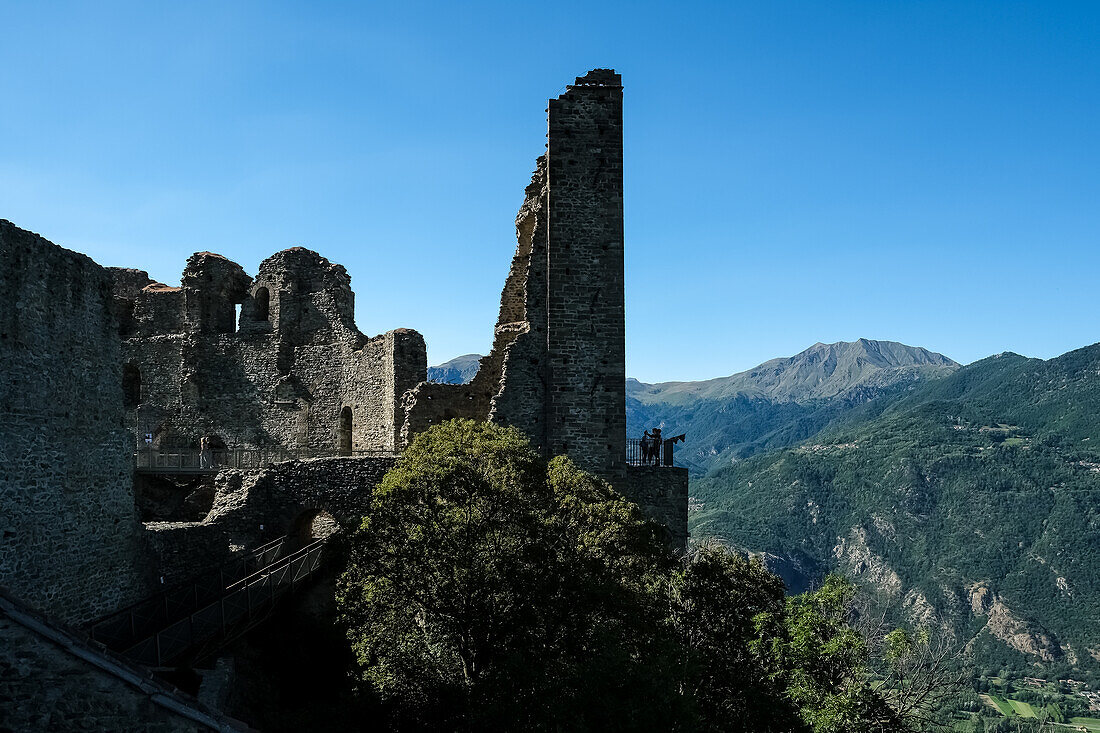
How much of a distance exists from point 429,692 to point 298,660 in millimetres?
5884

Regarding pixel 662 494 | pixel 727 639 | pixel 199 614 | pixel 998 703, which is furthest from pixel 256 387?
pixel 998 703

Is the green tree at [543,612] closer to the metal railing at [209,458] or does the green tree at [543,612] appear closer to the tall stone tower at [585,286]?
the tall stone tower at [585,286]

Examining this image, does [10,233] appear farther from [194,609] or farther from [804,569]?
[804,569]

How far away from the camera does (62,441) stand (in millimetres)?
18812

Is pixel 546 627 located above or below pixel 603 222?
below

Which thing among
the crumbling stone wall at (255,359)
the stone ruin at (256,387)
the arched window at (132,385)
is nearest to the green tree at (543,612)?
the stone ruin at (256,387)

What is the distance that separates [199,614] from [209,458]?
47.6ft

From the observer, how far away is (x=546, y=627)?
18.5m

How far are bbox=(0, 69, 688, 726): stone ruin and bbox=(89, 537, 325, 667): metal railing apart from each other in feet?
2.35

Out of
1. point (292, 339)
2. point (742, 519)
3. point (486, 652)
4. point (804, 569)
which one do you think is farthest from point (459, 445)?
point (742, 519)

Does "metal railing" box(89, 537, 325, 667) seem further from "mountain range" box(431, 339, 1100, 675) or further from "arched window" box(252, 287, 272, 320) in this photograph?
"mountain range" box(431, 339, 1100, 675)

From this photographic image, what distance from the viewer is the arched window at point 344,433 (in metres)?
37.7

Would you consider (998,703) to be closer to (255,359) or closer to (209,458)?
(255,359)

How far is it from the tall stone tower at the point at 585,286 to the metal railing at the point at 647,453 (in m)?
1.73
